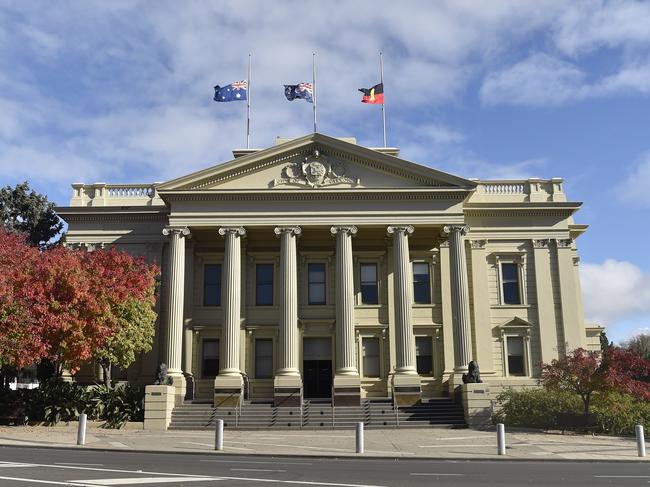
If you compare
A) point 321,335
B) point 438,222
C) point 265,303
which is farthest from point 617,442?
point 265,303

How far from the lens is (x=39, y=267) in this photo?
29.5 meters

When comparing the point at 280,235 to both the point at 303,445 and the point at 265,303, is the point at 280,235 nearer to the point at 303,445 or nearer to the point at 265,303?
the point at 265,303

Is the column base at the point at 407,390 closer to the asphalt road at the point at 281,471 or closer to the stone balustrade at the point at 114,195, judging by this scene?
the asphalt road at the point at 281,471

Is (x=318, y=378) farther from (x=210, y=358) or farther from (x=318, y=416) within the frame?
(x=318, y=416)

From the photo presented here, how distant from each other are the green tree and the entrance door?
823 inches

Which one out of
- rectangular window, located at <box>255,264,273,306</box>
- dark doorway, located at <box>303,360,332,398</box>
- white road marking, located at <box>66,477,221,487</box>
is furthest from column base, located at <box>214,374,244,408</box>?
white road marking, located at <box>66,477,221,487</box>

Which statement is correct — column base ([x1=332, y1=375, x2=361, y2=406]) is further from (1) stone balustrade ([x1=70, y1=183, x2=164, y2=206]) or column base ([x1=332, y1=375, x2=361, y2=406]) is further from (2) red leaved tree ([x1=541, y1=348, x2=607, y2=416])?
(1) stone balustrade ([x1=70, y1=183, x2=164, y2=206])

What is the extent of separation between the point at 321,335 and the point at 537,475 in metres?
22.2

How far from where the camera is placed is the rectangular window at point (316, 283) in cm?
3806

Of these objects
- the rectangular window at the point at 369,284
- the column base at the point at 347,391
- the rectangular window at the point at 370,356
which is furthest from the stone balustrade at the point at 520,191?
the column base at the point at 347,391

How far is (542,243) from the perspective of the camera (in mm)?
38344

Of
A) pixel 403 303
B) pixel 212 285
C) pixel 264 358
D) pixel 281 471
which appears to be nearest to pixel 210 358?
pixel 264 358

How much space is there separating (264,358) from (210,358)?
2.88m

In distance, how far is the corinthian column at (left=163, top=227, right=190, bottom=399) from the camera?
33406 millimetres
